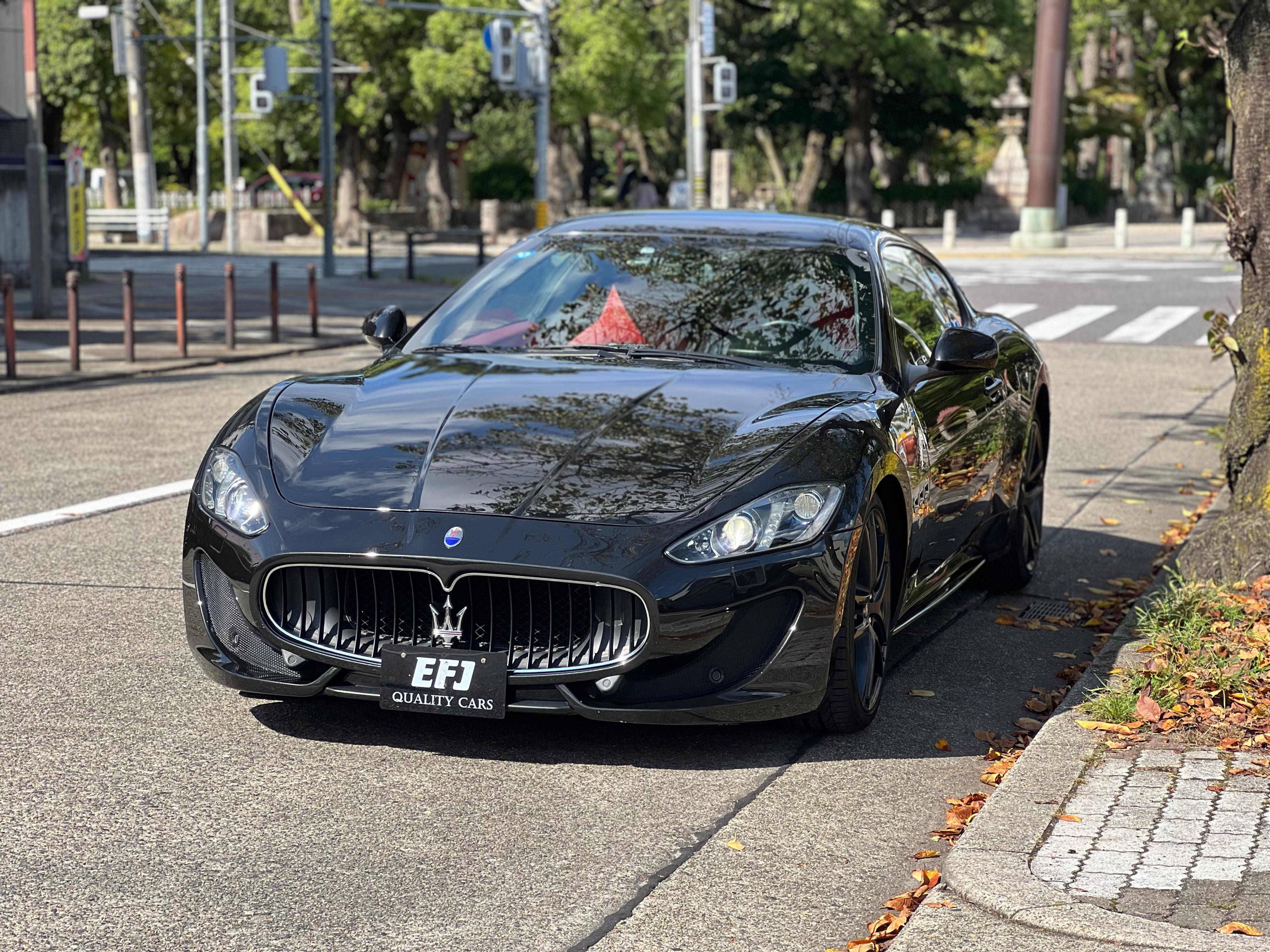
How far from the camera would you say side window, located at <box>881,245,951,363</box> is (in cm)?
634

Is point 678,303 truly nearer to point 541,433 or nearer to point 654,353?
point 654,353

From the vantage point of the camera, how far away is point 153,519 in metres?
8.70

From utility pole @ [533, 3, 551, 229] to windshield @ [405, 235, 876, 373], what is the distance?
88.7 feet

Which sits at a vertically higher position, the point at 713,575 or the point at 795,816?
the point at 713,575

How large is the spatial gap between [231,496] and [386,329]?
5.06 ft

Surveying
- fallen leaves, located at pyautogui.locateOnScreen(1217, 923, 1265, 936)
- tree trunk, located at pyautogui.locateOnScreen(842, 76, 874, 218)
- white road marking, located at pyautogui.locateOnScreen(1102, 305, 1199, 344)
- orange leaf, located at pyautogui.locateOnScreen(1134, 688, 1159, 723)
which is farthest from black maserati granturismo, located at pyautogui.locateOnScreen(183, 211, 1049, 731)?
tree trunk, located at pyautogui.locateOnScreen(842, 76, 874, 218)

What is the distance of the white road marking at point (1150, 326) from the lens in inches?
802

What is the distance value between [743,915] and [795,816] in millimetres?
720

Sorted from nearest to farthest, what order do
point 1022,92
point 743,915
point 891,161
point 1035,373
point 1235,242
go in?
point 743,915 → point 1235,242 → point 1035,373 → point 1022,92 → point 891,161

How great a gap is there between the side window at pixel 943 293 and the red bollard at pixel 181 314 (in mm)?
10872

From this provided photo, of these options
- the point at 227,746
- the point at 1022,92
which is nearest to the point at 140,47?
the point at 1022,92

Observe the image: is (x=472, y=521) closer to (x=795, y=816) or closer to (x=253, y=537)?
(x=253, y=537)

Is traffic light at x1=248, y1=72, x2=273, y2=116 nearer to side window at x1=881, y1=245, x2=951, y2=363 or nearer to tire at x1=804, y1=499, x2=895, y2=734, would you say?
side window at x1=881, y1=245, x2=951, y2=363

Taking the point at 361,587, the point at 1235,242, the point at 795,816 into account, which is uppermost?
the point at 1235,242
